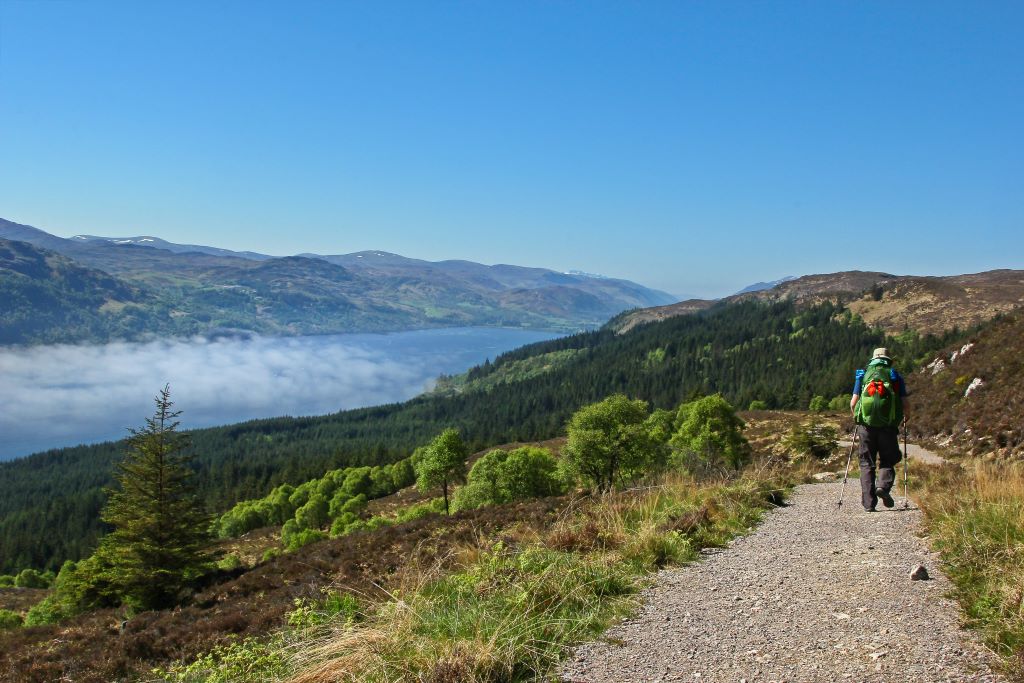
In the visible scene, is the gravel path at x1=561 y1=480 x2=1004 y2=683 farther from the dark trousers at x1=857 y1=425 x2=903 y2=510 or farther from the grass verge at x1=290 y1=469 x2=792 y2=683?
the dark trousers at x1=857 y1=425 x2=903 y2=510

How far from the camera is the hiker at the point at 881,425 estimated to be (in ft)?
33.7

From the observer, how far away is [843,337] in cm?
16062

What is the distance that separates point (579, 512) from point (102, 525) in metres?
147

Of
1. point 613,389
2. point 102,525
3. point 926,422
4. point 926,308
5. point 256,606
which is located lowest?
point 102,525

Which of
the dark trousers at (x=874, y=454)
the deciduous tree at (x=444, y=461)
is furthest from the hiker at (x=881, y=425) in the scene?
the deciduous tree at (x=444, y=461)

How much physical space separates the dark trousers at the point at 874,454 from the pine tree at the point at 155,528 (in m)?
32.3

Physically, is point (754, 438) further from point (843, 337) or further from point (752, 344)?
point (752, 344)

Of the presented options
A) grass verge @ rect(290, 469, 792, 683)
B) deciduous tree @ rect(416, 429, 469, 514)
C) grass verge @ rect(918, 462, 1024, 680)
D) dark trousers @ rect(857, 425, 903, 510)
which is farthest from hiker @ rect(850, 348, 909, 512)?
deciduous tree @ rect(416, 429, 469, 514)

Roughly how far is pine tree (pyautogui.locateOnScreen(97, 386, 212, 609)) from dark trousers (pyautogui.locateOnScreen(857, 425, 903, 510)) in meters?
32.3

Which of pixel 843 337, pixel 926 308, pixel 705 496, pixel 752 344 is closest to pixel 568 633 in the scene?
pixel 705 496

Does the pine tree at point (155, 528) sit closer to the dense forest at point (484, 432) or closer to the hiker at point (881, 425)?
the hiker at point (881, 425)

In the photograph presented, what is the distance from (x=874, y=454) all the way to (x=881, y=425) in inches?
25.1

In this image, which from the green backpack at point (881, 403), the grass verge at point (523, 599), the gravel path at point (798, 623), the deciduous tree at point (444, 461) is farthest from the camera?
the deciduous tree at point (444, 461)

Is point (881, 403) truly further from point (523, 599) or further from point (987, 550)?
point (523, 599)
